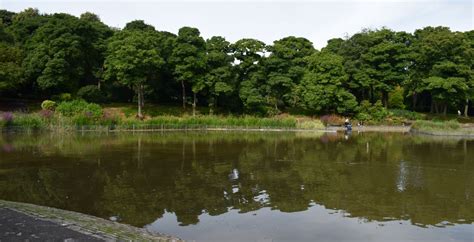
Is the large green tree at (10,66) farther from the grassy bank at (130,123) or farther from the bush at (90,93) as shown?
the grassy bank at (130,123)

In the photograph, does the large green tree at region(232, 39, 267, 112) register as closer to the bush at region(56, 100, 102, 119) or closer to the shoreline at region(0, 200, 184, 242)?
the bush at region(56, 100, 102, 119)

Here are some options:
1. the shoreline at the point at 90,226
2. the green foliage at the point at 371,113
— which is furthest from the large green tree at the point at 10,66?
the green foliage at the point at 371,113

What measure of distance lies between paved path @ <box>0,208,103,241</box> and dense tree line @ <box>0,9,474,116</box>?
30.0 meters

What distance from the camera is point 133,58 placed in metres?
36.2

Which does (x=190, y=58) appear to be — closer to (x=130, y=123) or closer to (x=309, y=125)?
(x=130, y=123)

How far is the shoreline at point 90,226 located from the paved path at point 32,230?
12cm

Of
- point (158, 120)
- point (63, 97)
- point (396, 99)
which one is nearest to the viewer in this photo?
point (158, 120)

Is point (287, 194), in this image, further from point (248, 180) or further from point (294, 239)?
point (294, 239)

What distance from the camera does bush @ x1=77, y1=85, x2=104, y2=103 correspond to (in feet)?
125

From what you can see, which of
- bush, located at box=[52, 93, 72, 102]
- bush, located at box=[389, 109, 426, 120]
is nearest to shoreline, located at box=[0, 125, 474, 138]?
bush, located at box=[389, 109, 426, 120]

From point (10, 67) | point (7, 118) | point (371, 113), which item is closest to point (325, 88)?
point (371, 113)

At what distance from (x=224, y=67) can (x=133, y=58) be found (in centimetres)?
837

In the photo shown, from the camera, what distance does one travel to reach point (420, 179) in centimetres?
1283

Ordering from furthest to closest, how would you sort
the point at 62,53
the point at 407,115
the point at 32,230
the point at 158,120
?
the point at 407,115
the point at 62,53
the point at 158,120
the point at 32,230
